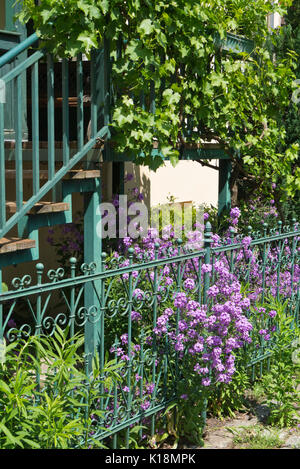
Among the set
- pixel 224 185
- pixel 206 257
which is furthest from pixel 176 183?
pixel 206 257

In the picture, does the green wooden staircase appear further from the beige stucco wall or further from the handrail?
the beige stucco wall

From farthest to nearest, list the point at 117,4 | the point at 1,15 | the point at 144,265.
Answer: the point at 1,15
the point at 117,4
the point at 144,265

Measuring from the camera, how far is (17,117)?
3996mm

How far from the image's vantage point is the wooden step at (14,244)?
3862 millimetres

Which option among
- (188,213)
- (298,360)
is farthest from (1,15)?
(298,360)

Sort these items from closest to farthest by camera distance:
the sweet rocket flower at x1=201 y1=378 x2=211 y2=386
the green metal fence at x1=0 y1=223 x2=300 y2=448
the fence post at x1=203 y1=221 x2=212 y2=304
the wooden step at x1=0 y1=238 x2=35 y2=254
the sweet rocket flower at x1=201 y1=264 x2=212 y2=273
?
the green metal fence at x1=0 y1=223 x2=300 y2=448 → the wooden step at x1=0 y1=238 x2=35 y2=254 → the sweet rocket flower at x1=201 y1=378 x2=211 y2=386 → the sweet rocket flower at x1=201 y1=264 x2=212 y2=273 → the fence post at x1=203 y1=221 x2=212 y2=304

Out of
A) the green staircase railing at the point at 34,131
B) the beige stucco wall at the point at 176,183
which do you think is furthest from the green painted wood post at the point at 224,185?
the green staircase railing at the point at 34,131

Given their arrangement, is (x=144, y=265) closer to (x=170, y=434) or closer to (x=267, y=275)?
(x=170, y=434)

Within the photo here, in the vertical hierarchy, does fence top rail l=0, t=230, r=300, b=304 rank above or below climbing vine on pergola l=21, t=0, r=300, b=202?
below

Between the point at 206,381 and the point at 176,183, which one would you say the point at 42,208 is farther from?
the point at 176,183

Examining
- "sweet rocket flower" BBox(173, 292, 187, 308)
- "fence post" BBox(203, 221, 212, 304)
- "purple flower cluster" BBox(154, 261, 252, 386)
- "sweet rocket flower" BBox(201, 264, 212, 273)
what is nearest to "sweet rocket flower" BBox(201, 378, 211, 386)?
"purple flower cluster" BBox(154, 261, 252, 386)

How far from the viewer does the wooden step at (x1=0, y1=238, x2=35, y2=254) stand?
386 centimetres

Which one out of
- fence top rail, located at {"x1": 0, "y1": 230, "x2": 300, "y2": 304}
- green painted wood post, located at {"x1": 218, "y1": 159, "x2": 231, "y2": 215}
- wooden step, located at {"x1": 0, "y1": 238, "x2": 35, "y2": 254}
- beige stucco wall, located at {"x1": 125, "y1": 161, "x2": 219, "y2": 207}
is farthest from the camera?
beige stucco wall, located at {"x1": 125, "y1": 161, "x2": 219, "y2": 207}
